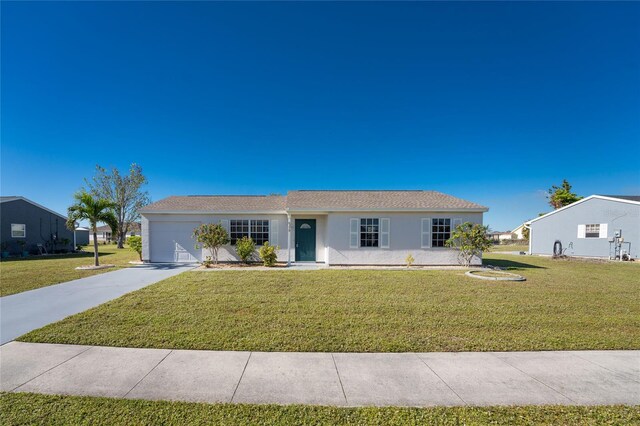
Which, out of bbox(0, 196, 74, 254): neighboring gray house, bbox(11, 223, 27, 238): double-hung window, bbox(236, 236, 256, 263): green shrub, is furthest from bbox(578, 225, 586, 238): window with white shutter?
bbox(11, 223, 27, 238): double-hung window

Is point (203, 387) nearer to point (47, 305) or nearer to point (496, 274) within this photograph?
point (47, 305)

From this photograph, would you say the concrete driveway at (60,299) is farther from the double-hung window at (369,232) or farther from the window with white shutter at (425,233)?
the window with white shutter at (425,233)

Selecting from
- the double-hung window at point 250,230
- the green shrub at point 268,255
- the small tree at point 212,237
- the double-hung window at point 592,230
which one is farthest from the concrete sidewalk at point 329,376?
the double-hung window at point 592,230

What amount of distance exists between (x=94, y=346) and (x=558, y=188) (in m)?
45.1

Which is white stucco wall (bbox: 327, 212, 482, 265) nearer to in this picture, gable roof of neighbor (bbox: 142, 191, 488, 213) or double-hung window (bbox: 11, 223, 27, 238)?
gable roof of neighbor (bbox: 142, 191, 488, 213)

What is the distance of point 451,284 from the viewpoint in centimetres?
929

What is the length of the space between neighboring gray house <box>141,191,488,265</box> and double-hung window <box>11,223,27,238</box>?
13.4 metres

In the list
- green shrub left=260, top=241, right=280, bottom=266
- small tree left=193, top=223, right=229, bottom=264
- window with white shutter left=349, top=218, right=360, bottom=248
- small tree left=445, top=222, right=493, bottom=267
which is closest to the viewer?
small tree left=445, top=222, right=493, bottom=267

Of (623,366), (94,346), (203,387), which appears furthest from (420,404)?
(94,346)

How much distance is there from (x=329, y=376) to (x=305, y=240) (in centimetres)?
1127

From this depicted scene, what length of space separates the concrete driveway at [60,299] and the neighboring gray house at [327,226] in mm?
3919

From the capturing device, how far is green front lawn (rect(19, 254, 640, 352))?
15.2ft

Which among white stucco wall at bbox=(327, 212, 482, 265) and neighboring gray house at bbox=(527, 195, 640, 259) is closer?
white stucco wall at bbox=(327, 212, 482, 265)

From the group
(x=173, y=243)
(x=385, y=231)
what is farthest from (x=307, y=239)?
(x=173, y=243)
